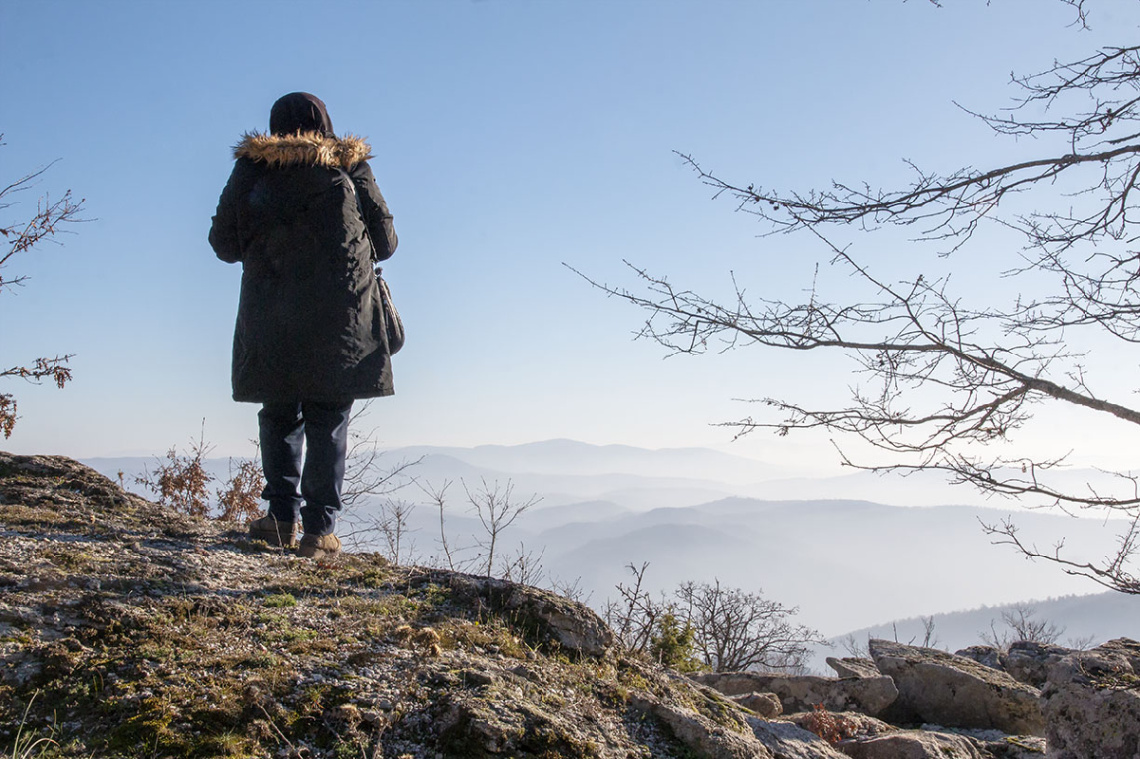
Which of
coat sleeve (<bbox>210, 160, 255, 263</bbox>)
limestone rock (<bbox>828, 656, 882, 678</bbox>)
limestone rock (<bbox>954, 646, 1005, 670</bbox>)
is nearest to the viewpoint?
coat sleeve (<bbox>210, 160, 255, 263</bbox>)

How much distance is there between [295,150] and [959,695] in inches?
224

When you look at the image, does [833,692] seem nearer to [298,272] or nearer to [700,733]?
[700,733]

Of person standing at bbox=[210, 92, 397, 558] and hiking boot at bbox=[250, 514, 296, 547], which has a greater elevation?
person standing at bbox=[210, 92, 397, 558]

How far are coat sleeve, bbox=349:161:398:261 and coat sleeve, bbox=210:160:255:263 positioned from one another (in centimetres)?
61

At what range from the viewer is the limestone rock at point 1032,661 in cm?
600

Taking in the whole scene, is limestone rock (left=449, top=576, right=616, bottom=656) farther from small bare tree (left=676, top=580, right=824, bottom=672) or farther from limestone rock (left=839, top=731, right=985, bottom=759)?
small bare tree (left=676, top=580, right=824, bottom=672)

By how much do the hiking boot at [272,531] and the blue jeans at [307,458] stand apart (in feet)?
0.12

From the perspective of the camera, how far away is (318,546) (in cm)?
425

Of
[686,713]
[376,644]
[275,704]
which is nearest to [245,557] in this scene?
[376,644]

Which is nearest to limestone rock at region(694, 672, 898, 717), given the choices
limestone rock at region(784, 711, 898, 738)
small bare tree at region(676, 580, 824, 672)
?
limestone rock at region(784, 711, 898, 738)

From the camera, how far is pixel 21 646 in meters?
2.54

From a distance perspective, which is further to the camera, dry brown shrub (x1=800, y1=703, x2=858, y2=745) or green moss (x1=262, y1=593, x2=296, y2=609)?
dry brown shrub (x1=800, y1=703, x2=858, y2=745)

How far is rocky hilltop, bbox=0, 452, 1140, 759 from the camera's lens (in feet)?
7.54

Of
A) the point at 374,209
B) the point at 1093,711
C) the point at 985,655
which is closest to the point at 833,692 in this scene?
the point at 1093,711
